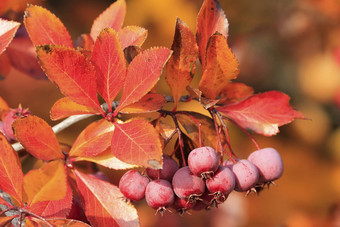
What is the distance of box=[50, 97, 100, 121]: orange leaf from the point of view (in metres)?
0.63

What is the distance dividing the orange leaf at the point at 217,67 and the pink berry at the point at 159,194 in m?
0.16

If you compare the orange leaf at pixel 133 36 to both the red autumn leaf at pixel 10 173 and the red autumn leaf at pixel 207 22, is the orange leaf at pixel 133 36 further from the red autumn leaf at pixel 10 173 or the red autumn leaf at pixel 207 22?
the red autumn leaf at pixel 10 173

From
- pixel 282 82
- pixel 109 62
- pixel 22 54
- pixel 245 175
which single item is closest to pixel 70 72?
pixel 109 62

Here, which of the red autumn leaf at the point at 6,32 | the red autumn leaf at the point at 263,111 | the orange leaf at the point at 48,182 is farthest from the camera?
the red autumn leaf at the point at 263,111

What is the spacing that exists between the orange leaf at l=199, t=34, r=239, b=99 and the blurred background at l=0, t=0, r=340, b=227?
1355 millimetres

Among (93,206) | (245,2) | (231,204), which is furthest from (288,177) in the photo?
(93,206)

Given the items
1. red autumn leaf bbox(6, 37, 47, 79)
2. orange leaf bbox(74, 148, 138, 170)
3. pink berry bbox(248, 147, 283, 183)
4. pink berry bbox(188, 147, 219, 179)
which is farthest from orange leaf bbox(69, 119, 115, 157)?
red autumn leaf bbox(6, 37, 47, 79)

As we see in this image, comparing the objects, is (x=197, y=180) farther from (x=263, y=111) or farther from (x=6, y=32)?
(x=6, y=32)

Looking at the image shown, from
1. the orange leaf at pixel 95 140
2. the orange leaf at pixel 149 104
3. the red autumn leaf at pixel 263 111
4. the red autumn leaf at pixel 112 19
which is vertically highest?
the red autumn leaf at pixel 112 19

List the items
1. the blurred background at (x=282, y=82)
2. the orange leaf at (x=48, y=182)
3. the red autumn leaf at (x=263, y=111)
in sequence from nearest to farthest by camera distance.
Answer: the orange leaf at (x=48, y=182) → the red autumn leaf at (x=263, y=111) → the blurred background at (x=282, y=82)

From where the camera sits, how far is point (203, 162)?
1.98ft

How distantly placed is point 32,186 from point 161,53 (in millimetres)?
230

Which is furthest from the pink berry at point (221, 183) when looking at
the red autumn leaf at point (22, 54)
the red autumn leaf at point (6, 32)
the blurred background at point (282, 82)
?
the blurred background at point (282, 82)

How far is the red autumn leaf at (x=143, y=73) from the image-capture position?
1.93 feet
